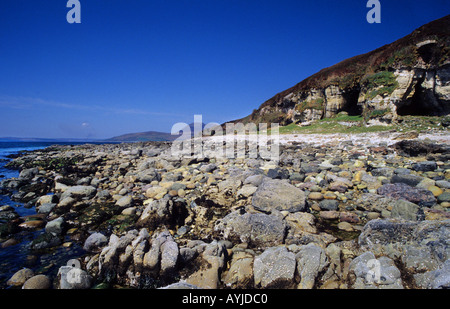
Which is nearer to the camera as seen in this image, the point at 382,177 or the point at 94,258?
the point at 94,258

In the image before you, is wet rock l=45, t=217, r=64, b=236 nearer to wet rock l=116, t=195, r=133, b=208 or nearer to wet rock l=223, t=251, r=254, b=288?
wet rock l=116, t=195, r=133, b=208

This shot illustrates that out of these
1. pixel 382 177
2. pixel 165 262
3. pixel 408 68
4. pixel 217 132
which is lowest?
pixel 165 262

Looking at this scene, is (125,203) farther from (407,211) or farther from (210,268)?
(407,211)

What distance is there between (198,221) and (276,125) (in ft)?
84.7

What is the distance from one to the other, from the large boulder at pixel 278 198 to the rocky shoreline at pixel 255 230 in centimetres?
2

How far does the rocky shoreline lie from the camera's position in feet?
7.83

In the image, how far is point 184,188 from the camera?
579 cm

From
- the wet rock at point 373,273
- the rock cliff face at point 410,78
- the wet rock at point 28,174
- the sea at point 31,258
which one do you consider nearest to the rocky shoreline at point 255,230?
the wet rock at point 373,273

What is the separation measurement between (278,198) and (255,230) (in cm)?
112

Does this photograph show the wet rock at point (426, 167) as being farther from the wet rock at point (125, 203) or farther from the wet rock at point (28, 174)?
the wet rock at point (28, 174)

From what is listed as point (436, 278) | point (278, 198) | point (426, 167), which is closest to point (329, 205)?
point (278, 198)

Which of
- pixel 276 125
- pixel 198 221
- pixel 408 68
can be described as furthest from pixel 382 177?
pixel 276 125

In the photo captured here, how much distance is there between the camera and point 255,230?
130 inches
